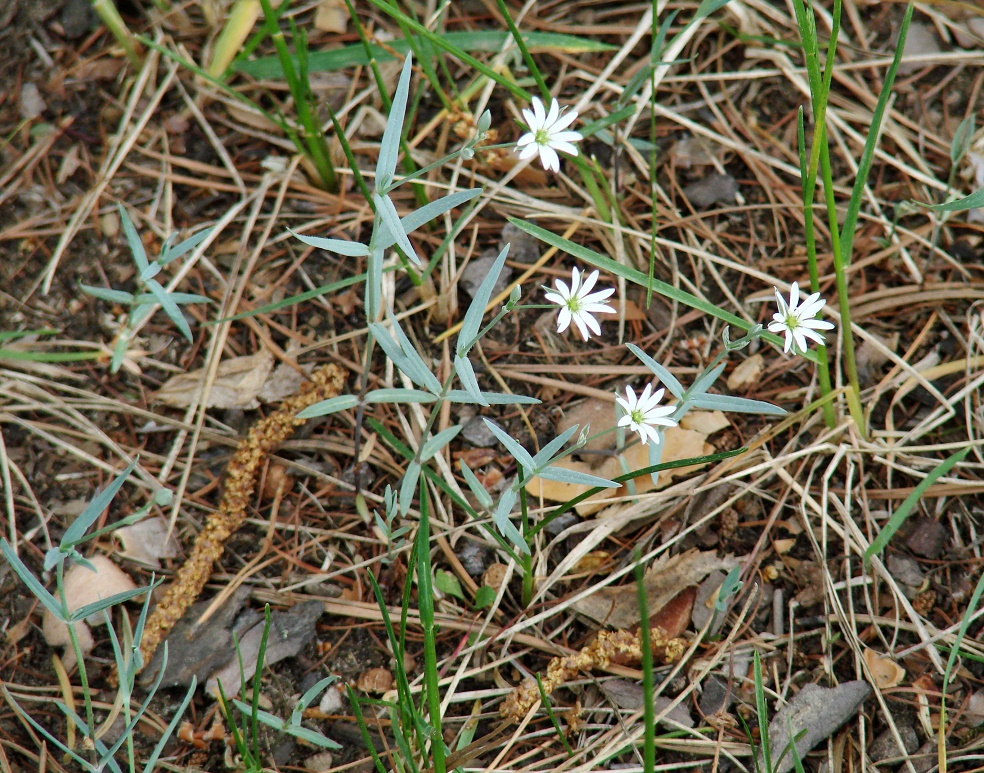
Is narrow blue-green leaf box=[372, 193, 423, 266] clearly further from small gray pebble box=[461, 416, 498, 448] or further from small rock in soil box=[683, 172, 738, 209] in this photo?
small rock in soil box=[683, 172, 738, 209]

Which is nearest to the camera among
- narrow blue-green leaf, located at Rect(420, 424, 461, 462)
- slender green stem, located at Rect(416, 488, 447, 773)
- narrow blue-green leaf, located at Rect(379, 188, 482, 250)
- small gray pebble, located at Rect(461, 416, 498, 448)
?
slender green stem, located at Rect(416, 488, 447, 773)

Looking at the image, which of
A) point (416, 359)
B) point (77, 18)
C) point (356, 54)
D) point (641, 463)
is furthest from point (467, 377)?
point (77, 18)

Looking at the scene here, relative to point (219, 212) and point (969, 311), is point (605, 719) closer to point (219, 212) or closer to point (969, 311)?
point (969, 311)

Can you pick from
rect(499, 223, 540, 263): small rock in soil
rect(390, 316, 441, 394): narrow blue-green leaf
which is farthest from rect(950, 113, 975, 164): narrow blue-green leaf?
rect(390, 316, 441, 394): narrow blue-green leaf

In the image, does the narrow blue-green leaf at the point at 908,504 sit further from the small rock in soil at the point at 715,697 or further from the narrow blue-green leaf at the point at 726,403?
the small rock in soil at the point at 715,697

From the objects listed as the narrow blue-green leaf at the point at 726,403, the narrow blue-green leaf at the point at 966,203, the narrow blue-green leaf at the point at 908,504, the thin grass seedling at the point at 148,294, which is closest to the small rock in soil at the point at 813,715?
the narrow blue-green leaf at the point at 908,504

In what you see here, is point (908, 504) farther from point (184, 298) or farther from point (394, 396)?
point (184, 298)
